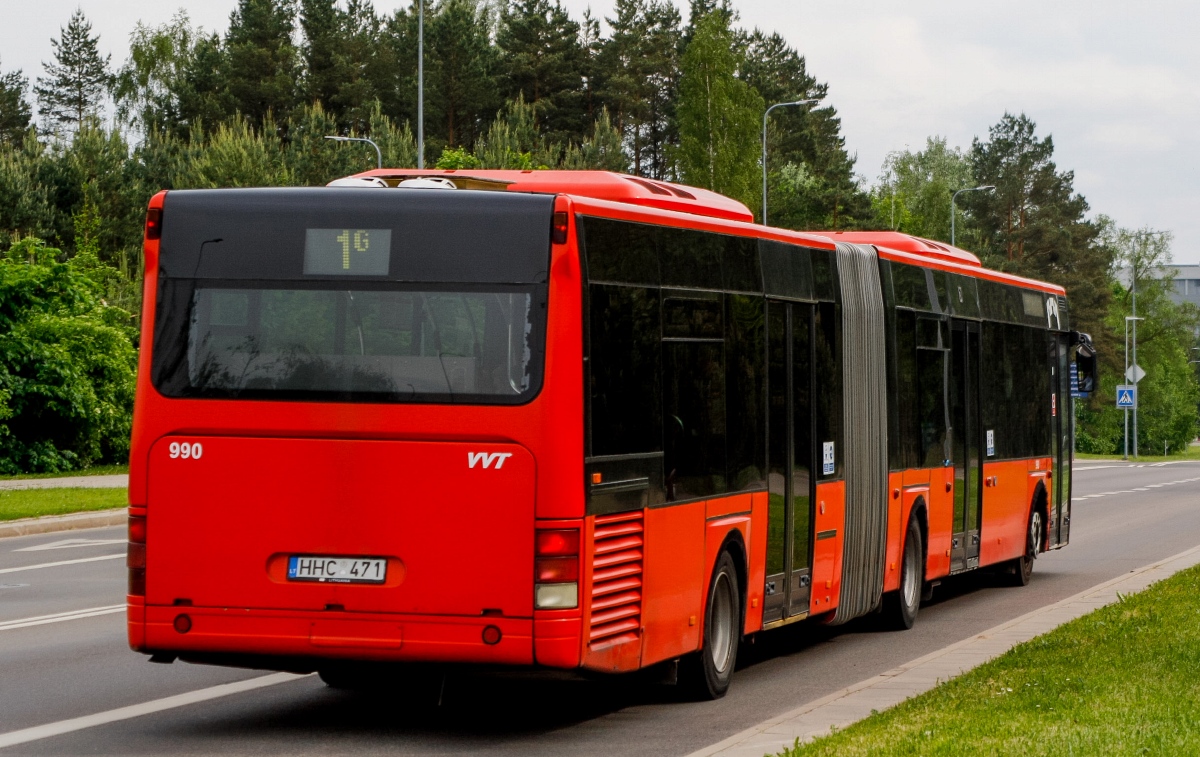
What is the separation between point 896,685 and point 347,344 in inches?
164

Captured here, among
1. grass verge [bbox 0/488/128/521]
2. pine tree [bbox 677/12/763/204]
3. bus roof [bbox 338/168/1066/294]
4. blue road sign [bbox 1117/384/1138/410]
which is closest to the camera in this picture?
bus roof [bbox 338/168/1066/294]

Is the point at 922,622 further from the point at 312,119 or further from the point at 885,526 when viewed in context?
the point at 312,119

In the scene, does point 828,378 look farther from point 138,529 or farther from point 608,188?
point 138,529

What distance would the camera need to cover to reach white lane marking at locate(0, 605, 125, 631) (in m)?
14.7

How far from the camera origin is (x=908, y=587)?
52.3ft

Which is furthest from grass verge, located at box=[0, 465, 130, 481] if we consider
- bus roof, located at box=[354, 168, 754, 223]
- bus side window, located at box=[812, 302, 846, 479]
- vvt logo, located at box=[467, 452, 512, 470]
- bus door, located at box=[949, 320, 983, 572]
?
vvt logo, located at box=[467, 452, 512, 470]

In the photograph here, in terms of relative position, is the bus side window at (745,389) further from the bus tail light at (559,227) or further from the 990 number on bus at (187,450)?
the 990 number on bus at (187,450)

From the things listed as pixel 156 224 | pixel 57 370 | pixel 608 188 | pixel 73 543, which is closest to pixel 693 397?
pixel 608 188

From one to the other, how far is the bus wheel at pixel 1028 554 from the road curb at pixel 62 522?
12.9 metres

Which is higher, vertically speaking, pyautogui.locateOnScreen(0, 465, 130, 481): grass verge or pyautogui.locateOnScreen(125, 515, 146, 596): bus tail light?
pyautogui.locateOnScreen(125, 515, 146, 596): bus tail light

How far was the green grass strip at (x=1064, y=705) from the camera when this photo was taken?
8562mm

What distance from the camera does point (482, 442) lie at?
29.8 ft

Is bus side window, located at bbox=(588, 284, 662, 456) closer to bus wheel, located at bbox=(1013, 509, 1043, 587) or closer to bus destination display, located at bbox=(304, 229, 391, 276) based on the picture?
bus destination display, located at bbox=(304, 229, 391, 276)

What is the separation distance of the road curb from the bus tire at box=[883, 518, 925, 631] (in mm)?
13392
